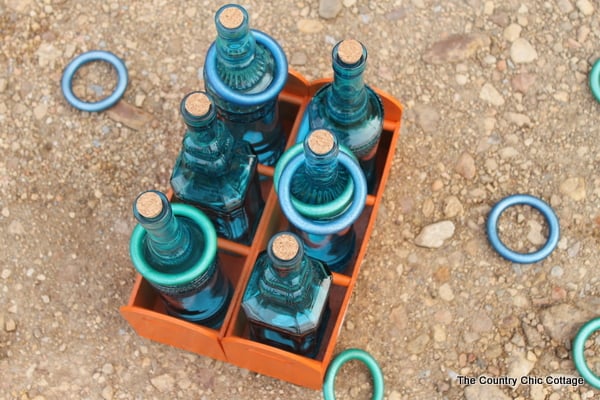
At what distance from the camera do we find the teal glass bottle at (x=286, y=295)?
1.49 metres

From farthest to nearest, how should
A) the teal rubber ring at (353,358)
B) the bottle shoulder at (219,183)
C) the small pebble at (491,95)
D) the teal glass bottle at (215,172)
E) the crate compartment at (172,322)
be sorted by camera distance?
1. the small pebble at (491,95)
2. the teal rubber ring at (353,358)
3. the crate compartment at (172,322)
4. the bottle shoulder at (219,183)
5. the teal glass bottle at (215,172)

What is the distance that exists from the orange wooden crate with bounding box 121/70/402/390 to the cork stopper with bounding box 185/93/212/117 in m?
0.48

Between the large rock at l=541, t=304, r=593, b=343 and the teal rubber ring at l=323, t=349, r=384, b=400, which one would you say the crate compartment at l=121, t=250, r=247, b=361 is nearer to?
the teal rubber ring at l=323, t=349, r=384, b=400

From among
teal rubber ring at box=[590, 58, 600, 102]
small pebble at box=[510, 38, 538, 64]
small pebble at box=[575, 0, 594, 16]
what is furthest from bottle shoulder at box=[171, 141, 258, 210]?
small pebble at box=[575, 0, 594, 16]

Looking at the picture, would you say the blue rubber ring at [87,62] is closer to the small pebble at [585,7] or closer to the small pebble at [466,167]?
the small pebble at [466,167]

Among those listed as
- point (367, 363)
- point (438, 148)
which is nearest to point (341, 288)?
point (367, 363)

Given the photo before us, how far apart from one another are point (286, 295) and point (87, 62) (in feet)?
4.79

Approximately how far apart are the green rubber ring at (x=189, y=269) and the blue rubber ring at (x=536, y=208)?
1078 millimetres

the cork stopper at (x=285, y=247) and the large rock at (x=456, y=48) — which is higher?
the large rock at (x=456, y=48)

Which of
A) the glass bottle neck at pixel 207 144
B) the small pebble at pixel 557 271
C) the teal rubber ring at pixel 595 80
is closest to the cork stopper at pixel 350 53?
the glass bottle neck at pixel 207 144

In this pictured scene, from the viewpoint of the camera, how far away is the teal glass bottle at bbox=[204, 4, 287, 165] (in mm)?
1650

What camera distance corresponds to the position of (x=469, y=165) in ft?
8.23

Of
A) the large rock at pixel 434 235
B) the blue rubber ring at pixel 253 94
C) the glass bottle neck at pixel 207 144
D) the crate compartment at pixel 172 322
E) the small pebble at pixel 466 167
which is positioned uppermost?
the small pebble at pixel 466 167

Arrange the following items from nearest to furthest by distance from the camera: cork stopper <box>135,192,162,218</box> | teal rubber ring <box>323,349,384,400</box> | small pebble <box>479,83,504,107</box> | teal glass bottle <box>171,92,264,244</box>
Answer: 1. cork stopper <box>135,192,162,218</box>
2. teal glass bottle <box>171,92,264,244</box>
3. teal rubber ring <box>323,349,384,400</box>
4. small pebble <box>479,83,504,107</box>
